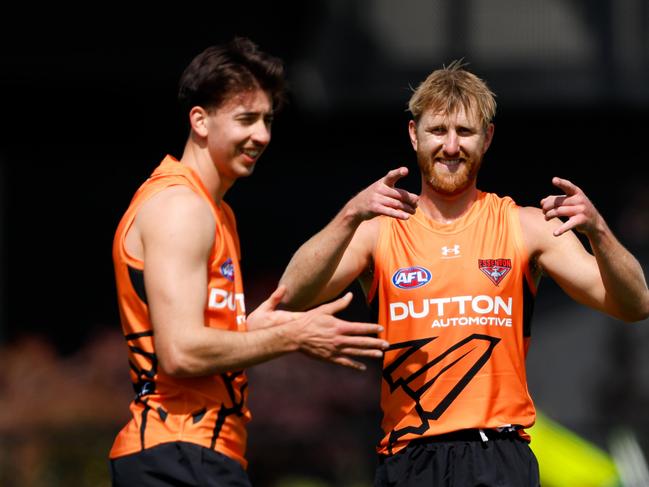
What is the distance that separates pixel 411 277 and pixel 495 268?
34cm

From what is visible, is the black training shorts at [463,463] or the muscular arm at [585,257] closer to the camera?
the muscular arm at [585,257]

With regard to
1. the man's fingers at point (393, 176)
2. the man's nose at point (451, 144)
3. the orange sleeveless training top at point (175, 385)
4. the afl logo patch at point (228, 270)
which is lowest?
the orange sleeveless training top at point (175, 385)

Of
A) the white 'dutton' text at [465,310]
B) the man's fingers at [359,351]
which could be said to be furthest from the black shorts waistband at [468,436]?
the man's fingers at [359,351]

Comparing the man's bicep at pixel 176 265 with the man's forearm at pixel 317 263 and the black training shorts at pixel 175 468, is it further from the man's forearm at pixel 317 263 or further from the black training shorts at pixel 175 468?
the man's forearm at pixel 317 263

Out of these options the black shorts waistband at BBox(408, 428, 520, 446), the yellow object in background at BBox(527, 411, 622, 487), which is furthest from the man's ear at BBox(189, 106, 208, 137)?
the yellow object in background at BBox(527, 411, 622, 487)

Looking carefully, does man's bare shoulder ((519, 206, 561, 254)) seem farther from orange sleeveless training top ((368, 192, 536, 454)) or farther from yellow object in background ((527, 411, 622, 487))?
yellow object in background ((527, 411, 622, 487))

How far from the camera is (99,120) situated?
11.9 m

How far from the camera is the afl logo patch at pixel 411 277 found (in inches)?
196

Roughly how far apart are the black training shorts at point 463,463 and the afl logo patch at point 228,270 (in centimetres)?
100

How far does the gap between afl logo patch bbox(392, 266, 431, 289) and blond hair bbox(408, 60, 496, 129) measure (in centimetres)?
63

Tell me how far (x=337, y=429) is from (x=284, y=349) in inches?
268

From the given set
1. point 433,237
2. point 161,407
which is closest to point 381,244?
point 433,237

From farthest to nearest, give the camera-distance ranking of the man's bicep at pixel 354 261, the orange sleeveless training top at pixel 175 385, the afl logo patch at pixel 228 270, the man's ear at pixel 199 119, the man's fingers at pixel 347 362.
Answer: the man's bicep at pixel 354 261
the man's ear at pixel 199 119
the afl logo patch at pixel 228 270
the orange sleeveless training top at pixel 175 385
the man's fingers at pixel 347 362

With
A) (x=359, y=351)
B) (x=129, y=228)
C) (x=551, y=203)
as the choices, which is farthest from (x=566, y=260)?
(x=129, y=228)
